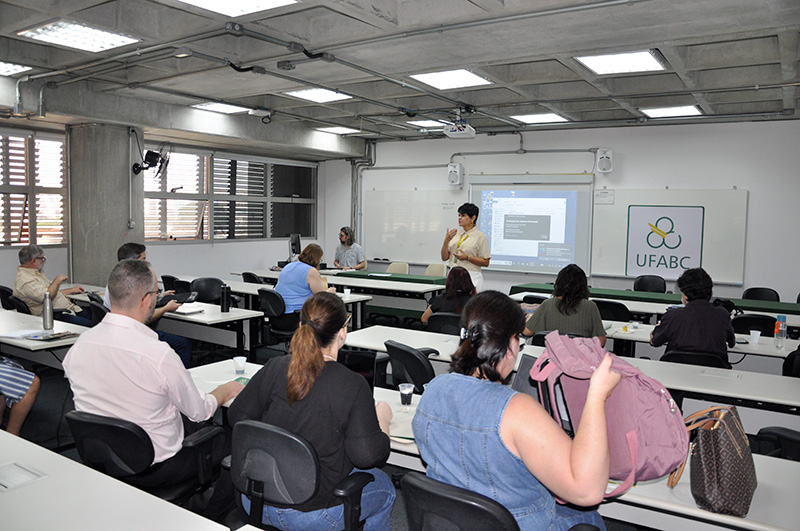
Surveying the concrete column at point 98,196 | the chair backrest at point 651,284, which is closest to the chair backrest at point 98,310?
the concrete column at point 98,196

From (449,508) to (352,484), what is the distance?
570 millimetres

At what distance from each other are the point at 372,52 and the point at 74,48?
2.68 meters

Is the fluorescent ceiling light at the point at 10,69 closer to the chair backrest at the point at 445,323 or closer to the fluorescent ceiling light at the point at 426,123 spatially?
the chair backrest at the point at 445,323

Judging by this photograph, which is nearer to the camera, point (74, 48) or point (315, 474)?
point (315, 474)

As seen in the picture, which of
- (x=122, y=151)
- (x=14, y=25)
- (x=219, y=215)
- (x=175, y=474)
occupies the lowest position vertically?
(x=175, y=474)

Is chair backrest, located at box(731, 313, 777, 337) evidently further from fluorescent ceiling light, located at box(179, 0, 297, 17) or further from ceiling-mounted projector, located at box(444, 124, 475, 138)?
fluorescent ceiling light, located at box(179, 0, 297, 17)

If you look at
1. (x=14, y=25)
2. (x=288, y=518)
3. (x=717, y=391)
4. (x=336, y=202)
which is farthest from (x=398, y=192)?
(x=288, y=518)

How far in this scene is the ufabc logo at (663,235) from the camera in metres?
8.54

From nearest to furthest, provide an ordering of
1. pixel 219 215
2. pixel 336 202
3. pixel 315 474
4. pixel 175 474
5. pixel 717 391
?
pixel 315 474 → pixel 175 474 → pixel 717 391 → pixel 219 215 → pixel 336 202

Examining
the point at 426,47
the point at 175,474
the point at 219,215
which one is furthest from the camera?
the point at 219,215

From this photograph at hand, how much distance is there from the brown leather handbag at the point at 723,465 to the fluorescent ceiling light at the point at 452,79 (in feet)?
15.7

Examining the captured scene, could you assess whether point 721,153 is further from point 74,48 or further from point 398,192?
point 74,48

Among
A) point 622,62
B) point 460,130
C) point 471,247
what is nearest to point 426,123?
point 460,130

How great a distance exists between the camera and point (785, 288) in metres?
7.96
